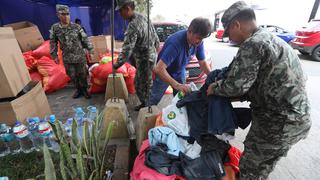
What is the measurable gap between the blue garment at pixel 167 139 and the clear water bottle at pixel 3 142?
5.95 ft

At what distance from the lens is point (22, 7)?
613cm

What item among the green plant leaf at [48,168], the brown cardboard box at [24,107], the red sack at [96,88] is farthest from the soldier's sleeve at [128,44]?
the green plant leaf at [48,168]

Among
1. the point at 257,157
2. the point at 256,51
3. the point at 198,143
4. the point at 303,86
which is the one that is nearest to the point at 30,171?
the point at 198,143

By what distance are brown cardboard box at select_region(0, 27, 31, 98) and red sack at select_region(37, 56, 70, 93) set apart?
5.82ft

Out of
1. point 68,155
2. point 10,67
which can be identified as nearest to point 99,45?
point 10,67

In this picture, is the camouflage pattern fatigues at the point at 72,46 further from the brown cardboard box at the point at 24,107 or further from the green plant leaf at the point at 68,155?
the green plant leaf at the point at 68,155

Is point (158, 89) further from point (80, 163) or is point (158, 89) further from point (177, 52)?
point (80, 163)

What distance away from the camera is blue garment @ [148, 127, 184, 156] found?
1790mm

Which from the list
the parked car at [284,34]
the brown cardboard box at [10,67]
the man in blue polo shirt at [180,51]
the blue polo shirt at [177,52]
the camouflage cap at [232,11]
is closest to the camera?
the camouflage cap at [232,11]

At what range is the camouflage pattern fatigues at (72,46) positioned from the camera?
3967mm

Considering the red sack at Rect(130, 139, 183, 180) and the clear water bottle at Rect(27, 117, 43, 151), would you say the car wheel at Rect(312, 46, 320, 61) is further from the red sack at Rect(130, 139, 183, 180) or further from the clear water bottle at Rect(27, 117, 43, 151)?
the clear water bottle at Rect(27, 117, 43, 151)

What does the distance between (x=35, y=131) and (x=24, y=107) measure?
15.7 inches

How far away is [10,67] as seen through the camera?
105 inches

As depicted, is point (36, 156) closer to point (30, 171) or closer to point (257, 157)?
point (30, 171)
